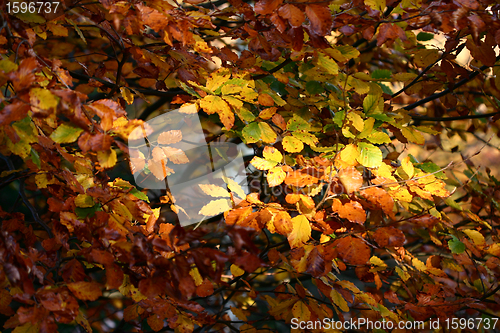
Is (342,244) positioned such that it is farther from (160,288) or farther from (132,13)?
(132,13)

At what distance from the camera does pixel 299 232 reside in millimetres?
1129

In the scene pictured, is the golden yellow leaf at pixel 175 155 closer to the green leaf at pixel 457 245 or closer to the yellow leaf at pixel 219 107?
the yellow leaf at pixel 219 107

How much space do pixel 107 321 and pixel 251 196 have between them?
2.47 metres

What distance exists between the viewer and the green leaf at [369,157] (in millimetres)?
1144

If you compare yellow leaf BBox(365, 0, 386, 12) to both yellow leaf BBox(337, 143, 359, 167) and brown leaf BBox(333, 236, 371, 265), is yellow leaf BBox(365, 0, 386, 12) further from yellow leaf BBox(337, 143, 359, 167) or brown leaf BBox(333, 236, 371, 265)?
brown leaf BBox(333, 236, 371, 265)

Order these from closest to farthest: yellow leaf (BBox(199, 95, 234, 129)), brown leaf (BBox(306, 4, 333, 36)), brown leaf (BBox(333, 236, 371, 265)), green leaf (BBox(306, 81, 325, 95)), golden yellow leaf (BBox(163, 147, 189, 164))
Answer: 1. brown leaf (BBox(306, 4, 333, 36))
2. brown leaf (BBox(333, 236, 371, 265))
3. yellow leaf (BBox(199, 95, 234, 129))
4. golden yellow leaf (BBox(163, 147, 189, 164))
5. green leaf (BBox(306, 81, 325, 95))

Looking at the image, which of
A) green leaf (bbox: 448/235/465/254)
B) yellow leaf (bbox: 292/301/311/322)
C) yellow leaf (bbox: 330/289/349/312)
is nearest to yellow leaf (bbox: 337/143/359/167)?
yellow leaf (bbox: 330/289/349/312)

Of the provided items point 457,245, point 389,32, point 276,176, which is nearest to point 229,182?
point 276,176

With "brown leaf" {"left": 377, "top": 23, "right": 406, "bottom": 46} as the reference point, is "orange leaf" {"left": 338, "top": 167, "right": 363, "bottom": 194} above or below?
below

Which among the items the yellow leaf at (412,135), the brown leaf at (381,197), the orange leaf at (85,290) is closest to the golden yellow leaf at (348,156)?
the brown leaf at (381,197)

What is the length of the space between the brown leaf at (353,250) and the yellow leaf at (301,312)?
31 cm

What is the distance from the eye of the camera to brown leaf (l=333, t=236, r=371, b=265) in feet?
3.59

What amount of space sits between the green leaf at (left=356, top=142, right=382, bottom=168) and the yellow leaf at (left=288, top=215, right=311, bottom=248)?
284 mm

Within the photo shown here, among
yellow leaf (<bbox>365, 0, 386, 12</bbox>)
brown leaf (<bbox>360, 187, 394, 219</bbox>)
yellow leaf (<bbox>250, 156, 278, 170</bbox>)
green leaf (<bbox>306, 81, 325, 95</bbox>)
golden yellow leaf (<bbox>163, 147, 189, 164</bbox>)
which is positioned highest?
yellow leaf (<bbox>365, 0, 386, 12</bbox>)
